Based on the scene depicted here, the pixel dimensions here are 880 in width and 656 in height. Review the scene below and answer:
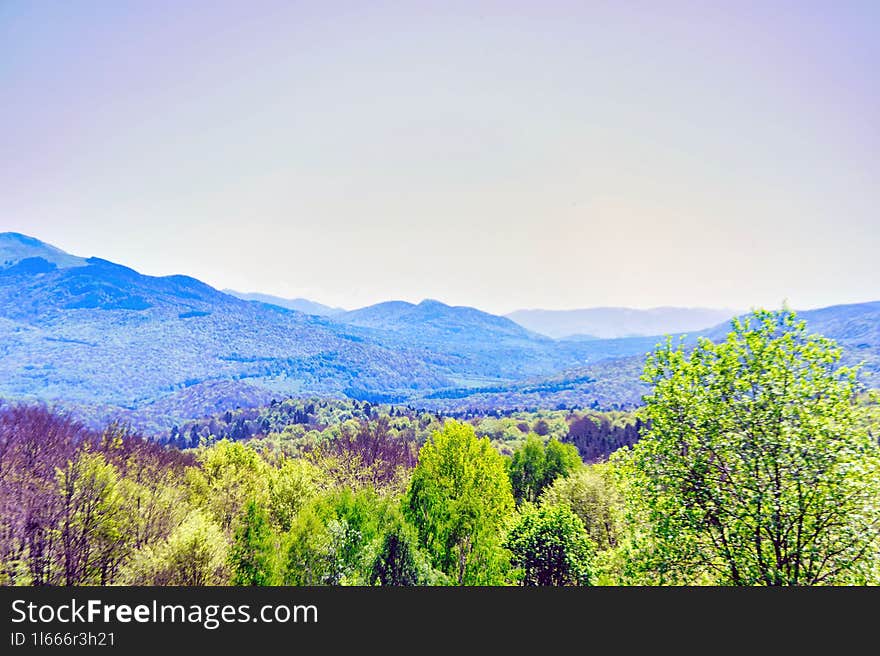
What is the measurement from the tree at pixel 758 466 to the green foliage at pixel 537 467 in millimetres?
61768

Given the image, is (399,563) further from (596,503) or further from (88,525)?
(596,503)

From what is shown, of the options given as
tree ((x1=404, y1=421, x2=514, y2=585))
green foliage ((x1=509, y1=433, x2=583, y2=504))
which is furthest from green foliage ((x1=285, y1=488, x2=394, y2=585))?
green foliage ((x1=509, y1=433, x2=583, y2=504))

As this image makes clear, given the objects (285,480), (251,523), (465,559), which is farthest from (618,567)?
(285,480)

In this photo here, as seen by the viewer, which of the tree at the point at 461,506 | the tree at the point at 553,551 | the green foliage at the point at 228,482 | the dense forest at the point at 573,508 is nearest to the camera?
the dense forest at the point at 573,508

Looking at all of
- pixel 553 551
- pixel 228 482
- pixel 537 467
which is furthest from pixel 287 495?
pixel 537 467

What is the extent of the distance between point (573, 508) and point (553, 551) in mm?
20180

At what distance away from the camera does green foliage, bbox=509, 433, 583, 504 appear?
78125 millimetres

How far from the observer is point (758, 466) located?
16.2 m

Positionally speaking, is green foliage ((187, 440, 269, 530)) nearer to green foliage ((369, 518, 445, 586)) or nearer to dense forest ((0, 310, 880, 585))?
dense forest ((0, 310, 880, 585))

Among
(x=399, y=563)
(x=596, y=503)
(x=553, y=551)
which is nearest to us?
(x=399, y=563)

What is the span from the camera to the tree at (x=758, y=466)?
1494cm

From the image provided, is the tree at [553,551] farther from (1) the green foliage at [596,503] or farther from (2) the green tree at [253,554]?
(2) the green tree at [253,554]

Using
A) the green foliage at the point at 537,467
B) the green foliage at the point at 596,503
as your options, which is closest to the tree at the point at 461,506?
the green foliage at the point at 596,503

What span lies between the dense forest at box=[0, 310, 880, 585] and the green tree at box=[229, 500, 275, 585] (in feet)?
0.39
